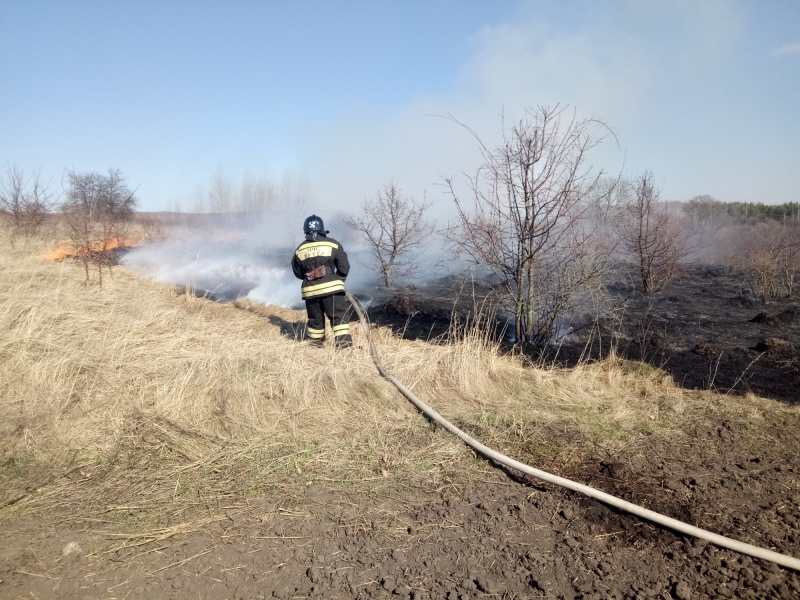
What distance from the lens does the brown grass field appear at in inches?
130

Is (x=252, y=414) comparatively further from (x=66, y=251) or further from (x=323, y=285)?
(x=66, y=251)

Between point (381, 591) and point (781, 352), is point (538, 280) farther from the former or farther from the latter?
point (381, 591)

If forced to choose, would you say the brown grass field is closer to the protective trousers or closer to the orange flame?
the protective trousers

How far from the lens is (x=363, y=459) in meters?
3.73

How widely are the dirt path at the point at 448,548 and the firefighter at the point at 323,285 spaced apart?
12.1ft

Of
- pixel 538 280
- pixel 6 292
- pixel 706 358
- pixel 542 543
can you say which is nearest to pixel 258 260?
pixel 6 292

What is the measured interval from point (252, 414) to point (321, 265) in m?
2.97

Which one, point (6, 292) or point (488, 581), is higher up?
point (6, 292)

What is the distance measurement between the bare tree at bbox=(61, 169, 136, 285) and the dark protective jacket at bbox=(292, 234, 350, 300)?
552cm

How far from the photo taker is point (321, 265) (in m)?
6.94

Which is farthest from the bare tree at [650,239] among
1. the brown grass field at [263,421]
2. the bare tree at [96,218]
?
the bare tree at [96,218]

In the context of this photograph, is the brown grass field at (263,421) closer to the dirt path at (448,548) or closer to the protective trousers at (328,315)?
the dirt path at (448,548)

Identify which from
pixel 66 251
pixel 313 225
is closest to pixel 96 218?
pixel 66 251

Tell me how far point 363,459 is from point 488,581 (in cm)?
143
